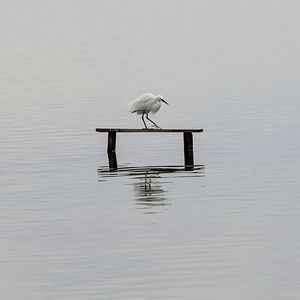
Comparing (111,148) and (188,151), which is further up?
(111,148)

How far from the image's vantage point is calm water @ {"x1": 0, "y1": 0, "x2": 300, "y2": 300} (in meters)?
21.9

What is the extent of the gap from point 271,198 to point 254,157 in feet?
23.4

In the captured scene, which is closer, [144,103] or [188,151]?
[188,151]

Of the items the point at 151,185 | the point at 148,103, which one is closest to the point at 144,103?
the point at 148,103

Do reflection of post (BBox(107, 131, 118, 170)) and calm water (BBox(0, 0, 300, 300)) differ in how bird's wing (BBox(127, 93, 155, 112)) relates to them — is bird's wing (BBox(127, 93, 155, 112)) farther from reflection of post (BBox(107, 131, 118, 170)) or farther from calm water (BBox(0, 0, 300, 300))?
calm water (BBox(0, 0, 300, 300))

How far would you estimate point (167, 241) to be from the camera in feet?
80.5

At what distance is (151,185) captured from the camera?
31.8 m

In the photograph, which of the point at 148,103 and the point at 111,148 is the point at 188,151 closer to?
the point at 148,103

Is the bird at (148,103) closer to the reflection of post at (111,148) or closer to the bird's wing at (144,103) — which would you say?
the bird's wing at (144,103)

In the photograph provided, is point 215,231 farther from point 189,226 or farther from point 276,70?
point 276,70

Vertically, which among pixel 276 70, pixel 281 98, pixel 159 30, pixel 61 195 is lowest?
pixel 61 195

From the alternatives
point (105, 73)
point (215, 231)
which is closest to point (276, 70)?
point (105, 73)

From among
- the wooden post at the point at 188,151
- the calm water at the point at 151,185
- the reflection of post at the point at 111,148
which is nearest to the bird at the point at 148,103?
the reflection of post at the point at 111,148


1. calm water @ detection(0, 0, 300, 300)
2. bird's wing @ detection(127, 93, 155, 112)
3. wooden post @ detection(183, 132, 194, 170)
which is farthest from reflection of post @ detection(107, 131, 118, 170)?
wooden post @ detection(183, 132, 194, 170)
